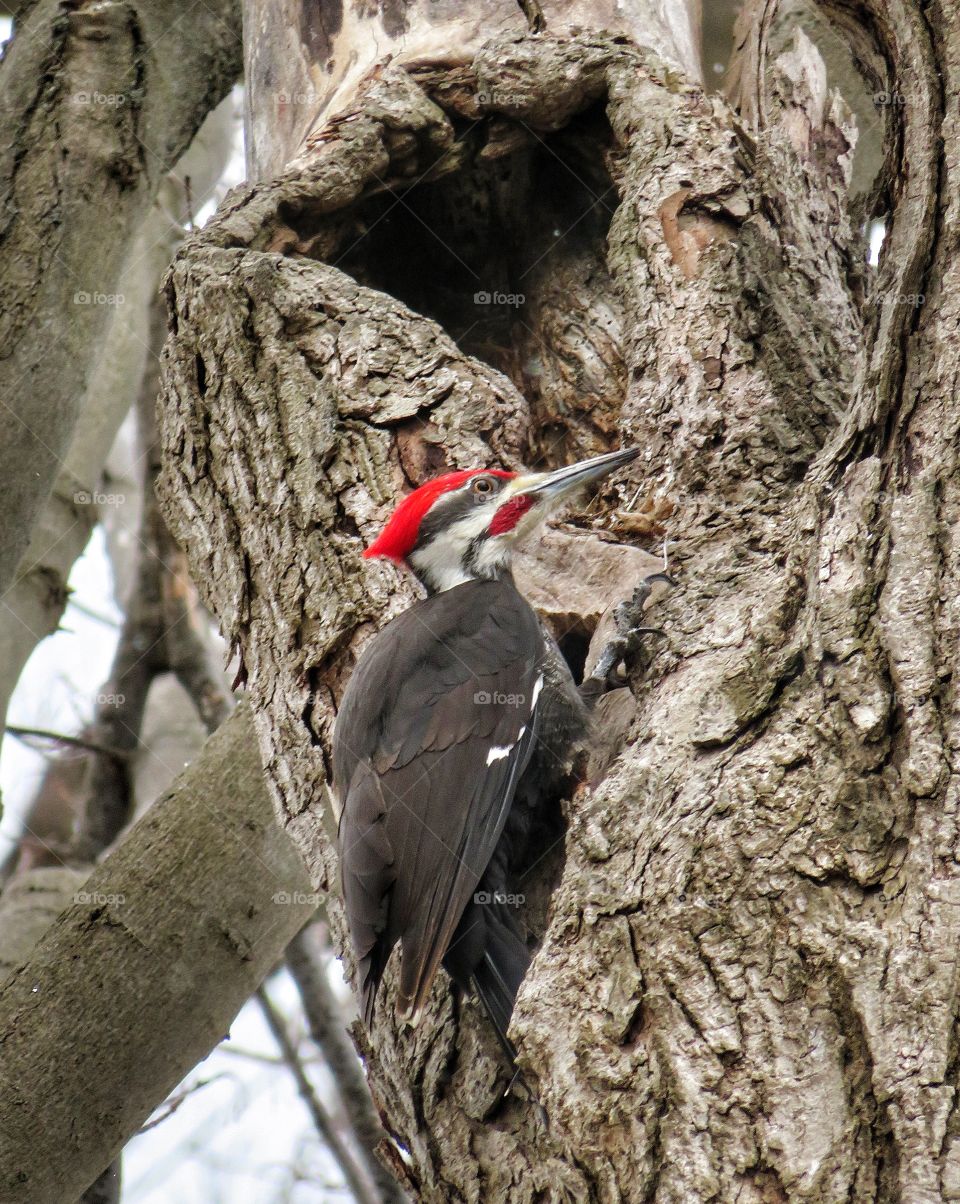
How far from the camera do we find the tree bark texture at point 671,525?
1.65 m

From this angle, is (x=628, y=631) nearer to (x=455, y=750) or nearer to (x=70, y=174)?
(x=455, y=750)

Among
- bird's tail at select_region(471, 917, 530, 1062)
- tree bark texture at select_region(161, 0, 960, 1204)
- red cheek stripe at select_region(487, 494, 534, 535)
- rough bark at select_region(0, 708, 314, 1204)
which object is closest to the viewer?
tree bark texture at select_region(161, 0, 960, 1204)

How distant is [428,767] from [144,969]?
1024mm

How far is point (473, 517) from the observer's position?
324 cm

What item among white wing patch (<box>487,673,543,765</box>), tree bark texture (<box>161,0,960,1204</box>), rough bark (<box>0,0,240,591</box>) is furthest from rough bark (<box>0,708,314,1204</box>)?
white wing patch (<box>487,673,543,765</box>)

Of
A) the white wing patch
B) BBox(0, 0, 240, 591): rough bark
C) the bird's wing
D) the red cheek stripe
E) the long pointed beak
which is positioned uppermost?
BBox(0, 0, 240, 591): rough bark

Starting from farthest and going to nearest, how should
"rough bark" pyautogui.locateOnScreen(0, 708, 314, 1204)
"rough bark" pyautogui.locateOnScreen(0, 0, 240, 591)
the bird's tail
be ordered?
"rough bark" pyautogui.locateOnScreen(0, 0, 240, 591)
"rough bark" pyautogui.locateOnScreen(0, 708, 314, 1204)
the bird's tail

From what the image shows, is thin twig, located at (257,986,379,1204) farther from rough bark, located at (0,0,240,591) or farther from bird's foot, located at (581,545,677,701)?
bird's foot, located at (581,545,677,701)

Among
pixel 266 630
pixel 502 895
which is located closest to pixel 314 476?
pixel 266 630

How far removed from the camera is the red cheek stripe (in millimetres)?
3168

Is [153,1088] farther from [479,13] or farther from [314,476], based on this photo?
[479,13]

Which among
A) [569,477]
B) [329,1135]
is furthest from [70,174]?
[329,1135]

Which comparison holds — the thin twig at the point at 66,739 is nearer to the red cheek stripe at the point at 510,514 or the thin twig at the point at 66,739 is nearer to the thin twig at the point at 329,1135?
the thin twig at the point at 329,1135

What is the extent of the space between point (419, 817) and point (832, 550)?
1.03 m
